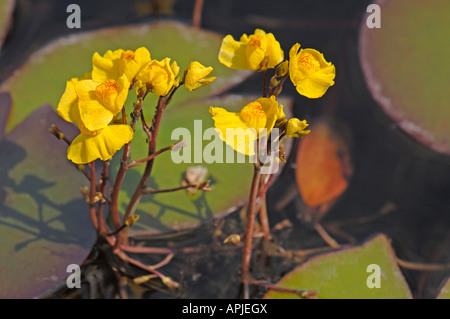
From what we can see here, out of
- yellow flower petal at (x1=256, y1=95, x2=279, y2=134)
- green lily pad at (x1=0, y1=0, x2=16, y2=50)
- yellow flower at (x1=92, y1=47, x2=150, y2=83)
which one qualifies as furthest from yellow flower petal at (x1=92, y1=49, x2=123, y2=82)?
green lily pad at (x1=0, y1=0, x2=16, y2=50)

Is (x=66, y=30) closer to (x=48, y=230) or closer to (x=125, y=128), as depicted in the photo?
(x=48, y=230)

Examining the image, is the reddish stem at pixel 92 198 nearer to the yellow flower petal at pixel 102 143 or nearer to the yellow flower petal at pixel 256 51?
the yellow flower petal at pixel 102 143

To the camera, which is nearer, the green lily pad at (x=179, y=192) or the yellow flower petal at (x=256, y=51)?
the yellow flower petal at (x=256, y=51)

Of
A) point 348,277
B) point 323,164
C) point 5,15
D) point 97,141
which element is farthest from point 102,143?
point 5,15

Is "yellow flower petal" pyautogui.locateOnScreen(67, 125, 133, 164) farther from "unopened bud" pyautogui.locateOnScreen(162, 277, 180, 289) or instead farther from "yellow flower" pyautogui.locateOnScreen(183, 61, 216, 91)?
"unopened bud" pyautogui.locateOnScreen(162, 277, 180, 289)

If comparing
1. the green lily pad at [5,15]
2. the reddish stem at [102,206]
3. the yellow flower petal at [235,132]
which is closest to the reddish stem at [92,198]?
the reddish stem at [102,206]

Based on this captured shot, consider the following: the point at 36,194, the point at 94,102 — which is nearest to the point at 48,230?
the point at 36,194
